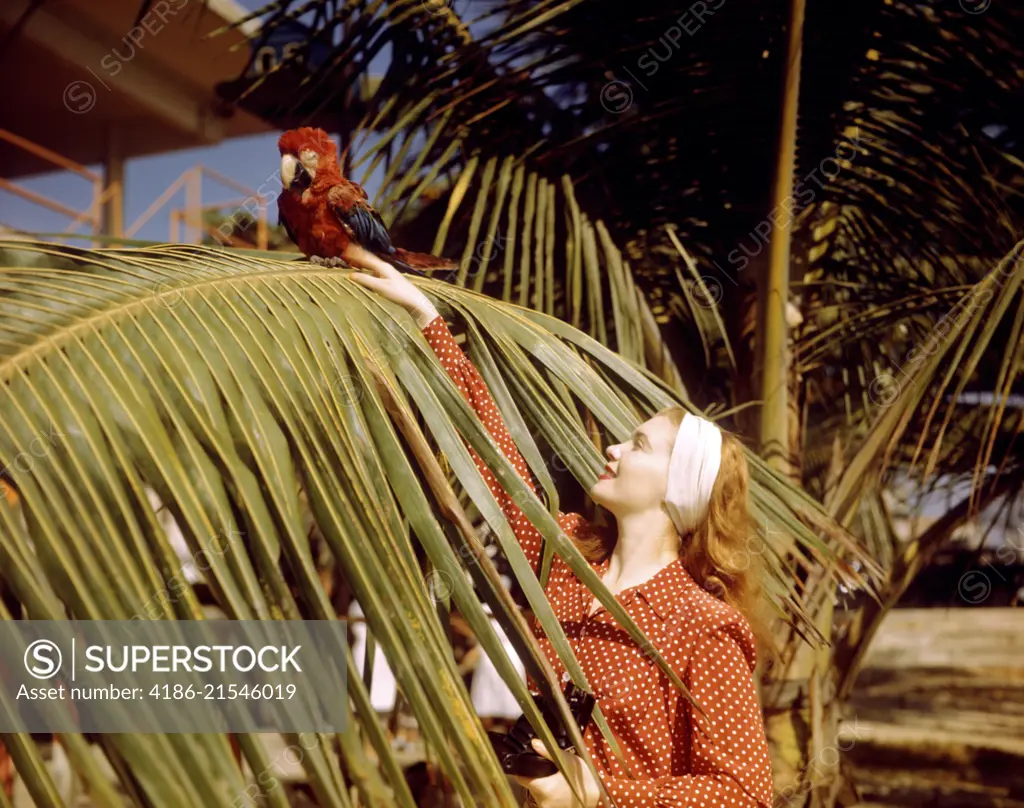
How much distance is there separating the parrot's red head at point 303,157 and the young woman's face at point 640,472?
0.48 m

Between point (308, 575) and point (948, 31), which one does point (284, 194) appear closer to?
point (308, 575)

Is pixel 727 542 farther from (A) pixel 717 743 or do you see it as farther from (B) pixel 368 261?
(B) pixel 368 261

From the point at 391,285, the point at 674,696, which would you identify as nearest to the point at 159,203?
the point at 391,285

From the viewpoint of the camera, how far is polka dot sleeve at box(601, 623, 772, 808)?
0.74 meters

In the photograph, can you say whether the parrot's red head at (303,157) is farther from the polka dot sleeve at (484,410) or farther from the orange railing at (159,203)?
the orange railing at (159,203)

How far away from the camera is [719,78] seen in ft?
4.74

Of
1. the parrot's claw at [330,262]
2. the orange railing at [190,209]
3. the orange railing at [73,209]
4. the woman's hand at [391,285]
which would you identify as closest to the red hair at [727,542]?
the woman's hand at [391,285]

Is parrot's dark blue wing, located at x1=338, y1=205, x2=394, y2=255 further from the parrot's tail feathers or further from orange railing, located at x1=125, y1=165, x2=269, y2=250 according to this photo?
orange railing, located at x1=125, y1=165, x2=269, y2=250

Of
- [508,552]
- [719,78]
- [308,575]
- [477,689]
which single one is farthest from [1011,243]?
[477,689]

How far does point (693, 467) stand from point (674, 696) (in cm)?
21

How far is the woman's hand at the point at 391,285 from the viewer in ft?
2.85

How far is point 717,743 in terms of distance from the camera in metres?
0.76

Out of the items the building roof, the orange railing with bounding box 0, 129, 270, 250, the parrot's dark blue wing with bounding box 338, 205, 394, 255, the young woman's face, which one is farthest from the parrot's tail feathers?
the orange railing with bounding box 0, 129, 270, 250

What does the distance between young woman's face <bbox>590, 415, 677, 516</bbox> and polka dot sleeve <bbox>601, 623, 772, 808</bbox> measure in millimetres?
145
